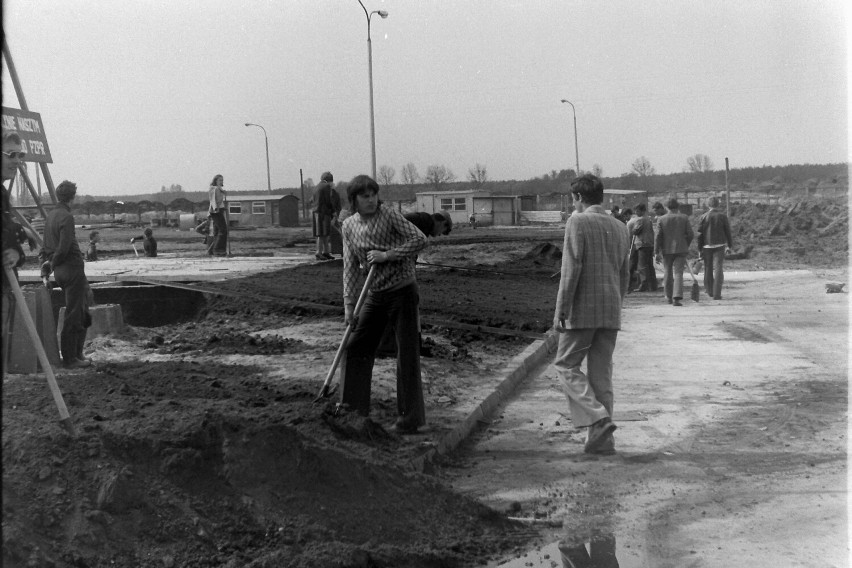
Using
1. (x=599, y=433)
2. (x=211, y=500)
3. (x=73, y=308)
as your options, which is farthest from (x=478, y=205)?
(x=211, y=500)

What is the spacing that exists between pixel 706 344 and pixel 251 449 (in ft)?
27.1

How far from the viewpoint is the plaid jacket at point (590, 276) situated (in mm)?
7023

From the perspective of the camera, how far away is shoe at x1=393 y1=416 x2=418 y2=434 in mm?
7176

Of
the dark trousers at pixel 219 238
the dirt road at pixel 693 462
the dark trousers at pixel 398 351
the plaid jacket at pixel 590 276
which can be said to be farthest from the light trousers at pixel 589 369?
the dark trousers at pixel 219 238

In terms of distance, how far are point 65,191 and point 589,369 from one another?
4925mm

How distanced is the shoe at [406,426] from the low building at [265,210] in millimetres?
68204

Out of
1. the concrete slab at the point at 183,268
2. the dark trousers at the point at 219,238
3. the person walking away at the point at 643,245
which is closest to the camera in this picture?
the concrete slab at the point at 183,268

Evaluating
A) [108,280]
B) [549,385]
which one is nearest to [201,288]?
[108,280]

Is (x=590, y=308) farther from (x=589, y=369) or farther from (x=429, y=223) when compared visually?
(x=429, y=223)

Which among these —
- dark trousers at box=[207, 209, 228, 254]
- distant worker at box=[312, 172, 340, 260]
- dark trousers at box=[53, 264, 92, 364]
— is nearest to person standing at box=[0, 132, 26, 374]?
dark trousers at box=[53, 264, 92, 364]

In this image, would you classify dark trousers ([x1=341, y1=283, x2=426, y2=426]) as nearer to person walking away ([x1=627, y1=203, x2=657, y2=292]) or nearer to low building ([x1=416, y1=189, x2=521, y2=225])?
person walking away ([x1=627, y1=203, x2=657, y2=292])

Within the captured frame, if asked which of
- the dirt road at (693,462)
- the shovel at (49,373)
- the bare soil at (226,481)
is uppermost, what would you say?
the shovel at (49,373)

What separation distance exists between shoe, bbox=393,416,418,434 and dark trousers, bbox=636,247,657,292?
43.6 ft

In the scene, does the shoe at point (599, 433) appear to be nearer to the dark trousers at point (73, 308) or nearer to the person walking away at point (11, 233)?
the person walking away at point (11, 233)
